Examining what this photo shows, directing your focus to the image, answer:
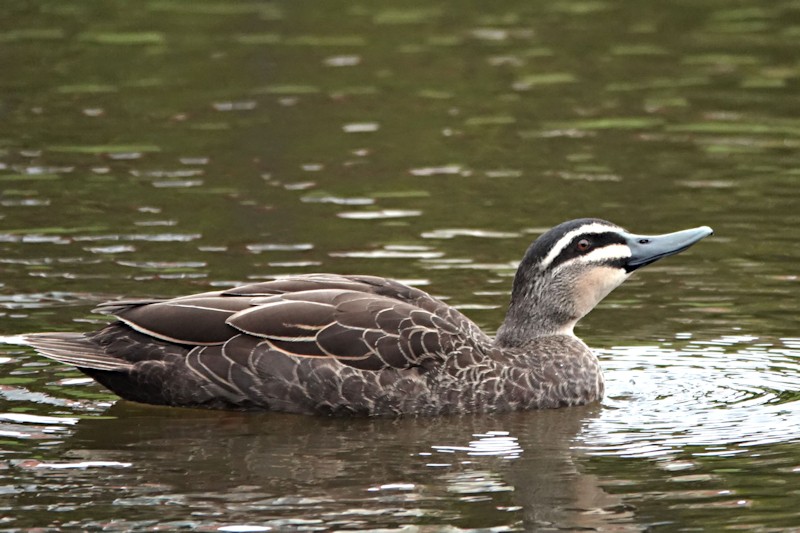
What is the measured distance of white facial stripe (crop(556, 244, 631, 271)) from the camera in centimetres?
1325

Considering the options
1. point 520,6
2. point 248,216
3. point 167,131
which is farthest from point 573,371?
point 520,6

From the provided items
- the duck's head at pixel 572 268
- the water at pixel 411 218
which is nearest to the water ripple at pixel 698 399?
the water at pixel 411 218

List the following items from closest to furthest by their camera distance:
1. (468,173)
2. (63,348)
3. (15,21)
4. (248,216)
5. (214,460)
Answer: (214,460) < (63,348) < (248,216) < (468,173) < (15,21)

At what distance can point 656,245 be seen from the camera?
13.2 metres

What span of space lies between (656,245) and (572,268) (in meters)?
0.70

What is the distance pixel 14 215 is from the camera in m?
18.0

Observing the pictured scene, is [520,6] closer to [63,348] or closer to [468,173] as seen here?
[468,173]

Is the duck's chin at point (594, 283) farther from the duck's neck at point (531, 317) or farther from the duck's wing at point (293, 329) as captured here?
the duck's wing at point (293, 329)

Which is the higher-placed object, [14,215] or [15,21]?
[15,21]

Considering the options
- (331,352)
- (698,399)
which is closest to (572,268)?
(698,399)

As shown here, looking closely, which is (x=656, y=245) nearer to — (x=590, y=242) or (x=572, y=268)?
(x=590, y=242)

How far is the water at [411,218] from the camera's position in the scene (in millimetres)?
11016

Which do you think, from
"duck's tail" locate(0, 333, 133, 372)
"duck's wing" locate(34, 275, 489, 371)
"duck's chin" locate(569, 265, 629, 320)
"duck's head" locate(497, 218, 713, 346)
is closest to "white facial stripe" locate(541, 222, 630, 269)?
"duck's head" locate(497, 218, 713, 346)

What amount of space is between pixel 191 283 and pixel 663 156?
7.20m
